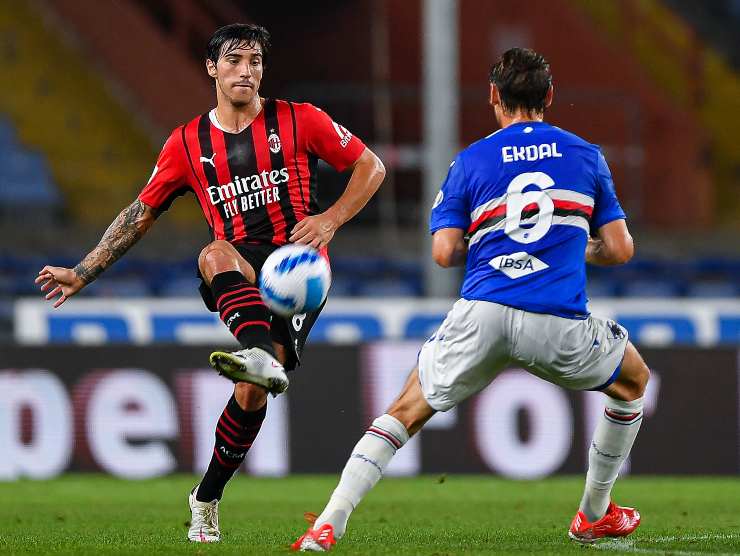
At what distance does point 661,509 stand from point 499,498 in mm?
1222

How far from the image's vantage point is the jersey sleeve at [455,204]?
5.00m

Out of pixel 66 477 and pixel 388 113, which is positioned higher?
pixel 388 113

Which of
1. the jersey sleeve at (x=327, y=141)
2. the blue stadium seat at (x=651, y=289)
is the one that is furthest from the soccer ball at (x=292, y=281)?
the blue stadium seat at (x=651, y=289)

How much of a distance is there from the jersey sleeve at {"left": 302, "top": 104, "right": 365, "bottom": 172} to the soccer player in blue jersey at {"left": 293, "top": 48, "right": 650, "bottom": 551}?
1017 mm

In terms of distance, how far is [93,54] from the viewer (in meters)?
18.1

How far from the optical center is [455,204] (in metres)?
5.01

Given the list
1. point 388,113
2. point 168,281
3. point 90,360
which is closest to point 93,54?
point 388,113

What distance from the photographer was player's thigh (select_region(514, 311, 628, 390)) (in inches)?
195

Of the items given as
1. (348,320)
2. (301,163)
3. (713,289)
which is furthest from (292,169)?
(713,289)

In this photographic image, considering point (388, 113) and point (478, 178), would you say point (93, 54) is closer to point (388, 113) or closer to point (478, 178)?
point (388, 113)

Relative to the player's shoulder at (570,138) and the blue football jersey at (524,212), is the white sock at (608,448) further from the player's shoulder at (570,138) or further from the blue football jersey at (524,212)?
the player's shoulder at (570,138)

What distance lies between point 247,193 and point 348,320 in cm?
621

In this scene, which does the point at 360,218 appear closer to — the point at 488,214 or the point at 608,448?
the point at 608,448

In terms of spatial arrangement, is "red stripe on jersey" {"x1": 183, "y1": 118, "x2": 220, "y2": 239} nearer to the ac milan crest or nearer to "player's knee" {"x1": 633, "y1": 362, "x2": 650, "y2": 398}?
the ac milan crest
